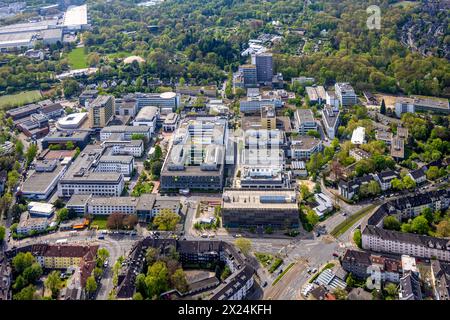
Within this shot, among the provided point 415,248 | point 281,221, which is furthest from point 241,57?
point 415,248

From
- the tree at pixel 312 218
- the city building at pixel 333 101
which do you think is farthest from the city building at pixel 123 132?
the city building at pixel 333 101

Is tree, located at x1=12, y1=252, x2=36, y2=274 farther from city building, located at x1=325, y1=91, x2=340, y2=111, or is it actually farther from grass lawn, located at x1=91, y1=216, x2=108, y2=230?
city building, located at x1=325, y1=91, x2=340, y2=111

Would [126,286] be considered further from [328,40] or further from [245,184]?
[328,40]

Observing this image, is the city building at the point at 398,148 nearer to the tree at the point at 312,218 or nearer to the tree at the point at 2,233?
the tree at the point at 312,218

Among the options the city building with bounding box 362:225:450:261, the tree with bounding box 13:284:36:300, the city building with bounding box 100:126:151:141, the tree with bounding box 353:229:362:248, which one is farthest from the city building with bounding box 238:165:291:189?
the tree with bounding box 13:284:36:300

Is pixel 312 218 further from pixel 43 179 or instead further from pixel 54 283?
pixel 43 179

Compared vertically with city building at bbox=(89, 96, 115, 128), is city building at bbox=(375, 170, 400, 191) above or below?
below
